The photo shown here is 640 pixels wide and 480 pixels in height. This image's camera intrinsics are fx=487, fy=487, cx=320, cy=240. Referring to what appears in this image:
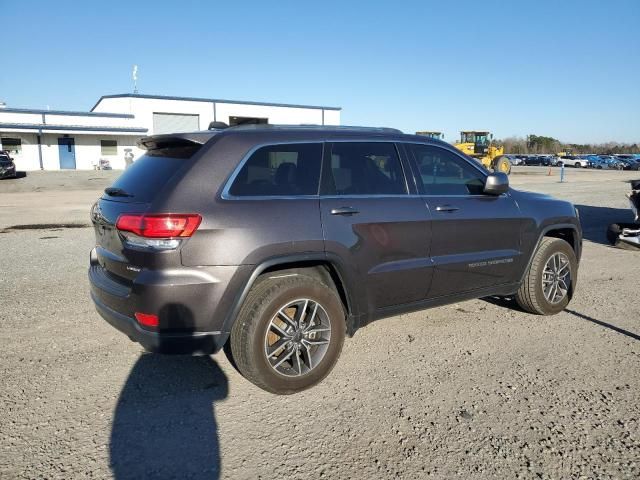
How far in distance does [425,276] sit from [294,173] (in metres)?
1.37

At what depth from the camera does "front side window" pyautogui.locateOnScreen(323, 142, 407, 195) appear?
12.0 feet

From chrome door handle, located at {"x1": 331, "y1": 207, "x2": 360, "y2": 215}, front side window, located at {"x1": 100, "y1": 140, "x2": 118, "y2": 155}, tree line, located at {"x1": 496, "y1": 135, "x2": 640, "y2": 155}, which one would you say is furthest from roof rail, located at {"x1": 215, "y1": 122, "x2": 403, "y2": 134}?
tree line, located at {"x1": 496, "y1": 135, "x2": 640, "y2": 155}

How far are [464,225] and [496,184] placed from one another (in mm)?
472

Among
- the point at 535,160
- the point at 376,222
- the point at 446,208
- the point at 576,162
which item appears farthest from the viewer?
the point at 535,160

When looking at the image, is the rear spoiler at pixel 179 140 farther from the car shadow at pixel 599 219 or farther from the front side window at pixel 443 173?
the car shadow at pixel 599 219

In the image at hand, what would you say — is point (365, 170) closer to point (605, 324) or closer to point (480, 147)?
point (605, 324)

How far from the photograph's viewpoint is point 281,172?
3.44 m

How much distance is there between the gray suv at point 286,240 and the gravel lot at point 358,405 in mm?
400

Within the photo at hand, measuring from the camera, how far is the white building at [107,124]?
37875mm

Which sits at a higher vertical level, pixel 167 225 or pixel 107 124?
pixel 107 124

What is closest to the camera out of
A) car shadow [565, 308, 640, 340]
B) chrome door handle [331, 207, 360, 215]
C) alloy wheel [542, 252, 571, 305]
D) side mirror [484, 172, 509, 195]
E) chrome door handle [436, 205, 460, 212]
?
chrome door handle [331, 207, 360, 215]

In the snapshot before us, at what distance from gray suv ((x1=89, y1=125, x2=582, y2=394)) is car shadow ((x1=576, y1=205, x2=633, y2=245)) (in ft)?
21.5

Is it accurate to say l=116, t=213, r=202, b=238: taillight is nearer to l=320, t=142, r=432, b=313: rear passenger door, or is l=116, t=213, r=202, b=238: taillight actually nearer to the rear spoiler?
the rear spoiler

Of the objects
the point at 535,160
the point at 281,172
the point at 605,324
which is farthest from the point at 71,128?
the point at 535,160
